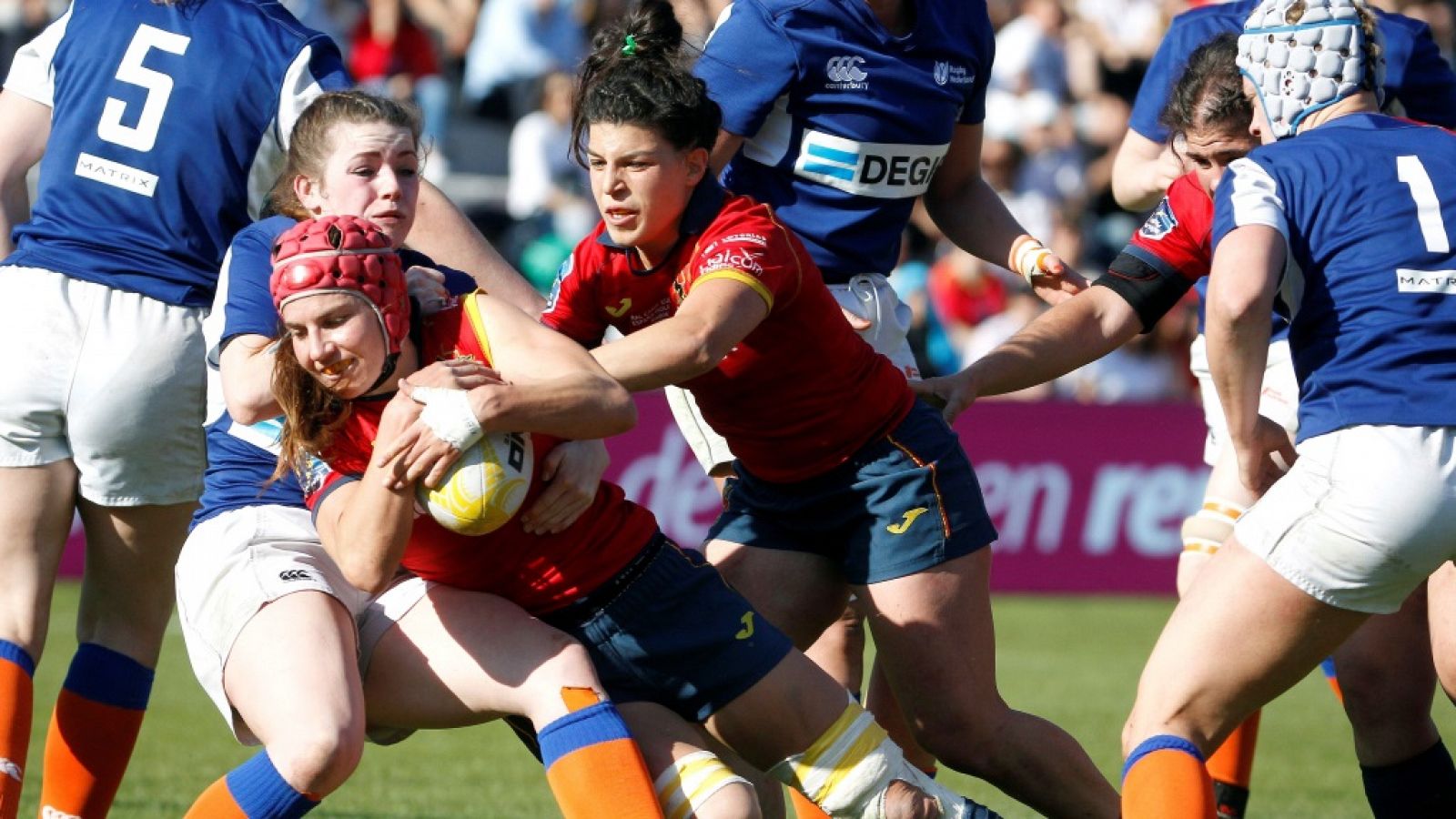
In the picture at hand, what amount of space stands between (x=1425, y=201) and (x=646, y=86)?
165cm

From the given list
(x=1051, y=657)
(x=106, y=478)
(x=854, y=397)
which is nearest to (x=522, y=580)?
(x=854, y=397)

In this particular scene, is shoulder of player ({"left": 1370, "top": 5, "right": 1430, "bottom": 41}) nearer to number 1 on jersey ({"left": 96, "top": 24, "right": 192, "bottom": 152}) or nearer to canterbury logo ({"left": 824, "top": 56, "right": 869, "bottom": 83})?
canterbury logo ({"left": 824, "top": 56, "right": 869, "bottom": 83})

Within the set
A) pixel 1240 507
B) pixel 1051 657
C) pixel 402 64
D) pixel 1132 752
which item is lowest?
pixel 1051 657

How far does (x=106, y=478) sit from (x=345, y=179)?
1.12 metres

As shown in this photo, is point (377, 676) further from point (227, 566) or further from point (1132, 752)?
point (1132, 752)

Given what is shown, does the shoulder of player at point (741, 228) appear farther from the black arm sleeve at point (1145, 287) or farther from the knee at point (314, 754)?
the knee at point (314, 754)

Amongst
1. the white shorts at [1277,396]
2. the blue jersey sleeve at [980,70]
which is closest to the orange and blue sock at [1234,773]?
the white shorts at [1277,396]

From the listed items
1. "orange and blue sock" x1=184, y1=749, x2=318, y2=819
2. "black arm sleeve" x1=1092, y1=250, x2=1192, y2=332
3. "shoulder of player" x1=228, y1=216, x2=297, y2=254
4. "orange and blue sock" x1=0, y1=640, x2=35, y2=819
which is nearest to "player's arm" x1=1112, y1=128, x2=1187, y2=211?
"black arm sleeve" x1=1092, y1=250, x2=1192, y2=332

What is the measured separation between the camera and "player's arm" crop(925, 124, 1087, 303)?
5000 mm

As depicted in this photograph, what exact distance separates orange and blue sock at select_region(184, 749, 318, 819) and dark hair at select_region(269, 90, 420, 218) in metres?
1.28

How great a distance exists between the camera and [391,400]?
→ 3578mm

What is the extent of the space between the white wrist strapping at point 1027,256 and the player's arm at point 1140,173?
56 centimetres

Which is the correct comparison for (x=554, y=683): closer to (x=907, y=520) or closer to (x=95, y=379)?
(x=907, y=520)

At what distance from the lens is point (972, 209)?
5.09 metres
